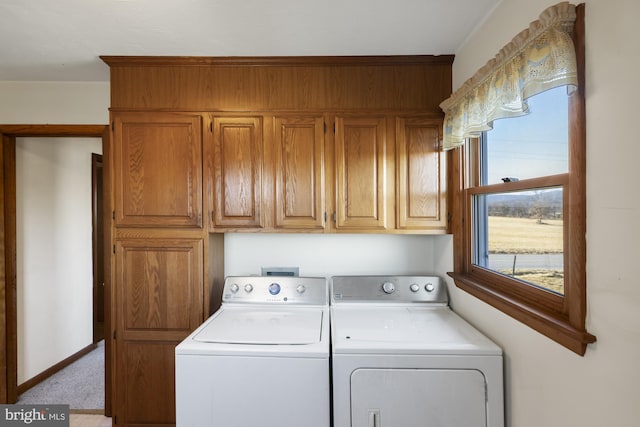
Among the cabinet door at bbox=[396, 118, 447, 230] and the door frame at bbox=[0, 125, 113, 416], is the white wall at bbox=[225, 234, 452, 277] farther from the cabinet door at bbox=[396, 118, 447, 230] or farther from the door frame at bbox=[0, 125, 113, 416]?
the door frame at bbox=[0, 125, 113, 416]

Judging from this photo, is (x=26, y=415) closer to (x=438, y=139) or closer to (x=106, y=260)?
(x=106, y=260)

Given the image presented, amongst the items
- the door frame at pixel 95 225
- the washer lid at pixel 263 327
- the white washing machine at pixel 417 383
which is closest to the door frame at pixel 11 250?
the door frame at pixel 95 225

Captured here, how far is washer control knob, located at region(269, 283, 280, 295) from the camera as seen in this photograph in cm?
201

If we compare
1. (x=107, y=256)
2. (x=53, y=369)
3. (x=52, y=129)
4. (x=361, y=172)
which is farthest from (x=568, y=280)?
(x=53, y=369)

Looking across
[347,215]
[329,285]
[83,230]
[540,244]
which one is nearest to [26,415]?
[83,230]

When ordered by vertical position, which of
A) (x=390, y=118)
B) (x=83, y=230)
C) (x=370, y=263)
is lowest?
(x=370, y=263)

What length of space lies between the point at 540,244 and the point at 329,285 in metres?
1.26

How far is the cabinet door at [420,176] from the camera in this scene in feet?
6.27

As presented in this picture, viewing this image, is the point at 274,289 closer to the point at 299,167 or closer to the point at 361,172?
the point at 299,167

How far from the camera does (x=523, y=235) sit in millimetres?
1383

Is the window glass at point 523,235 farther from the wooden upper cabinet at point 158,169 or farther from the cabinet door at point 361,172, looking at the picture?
the wooden upper cabinet at point 158,169

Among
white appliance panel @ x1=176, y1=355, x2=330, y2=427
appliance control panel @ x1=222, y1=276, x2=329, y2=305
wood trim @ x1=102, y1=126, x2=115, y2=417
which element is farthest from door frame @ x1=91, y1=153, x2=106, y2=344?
white appliance panel @ x1=176, y1=355, x2=330, y2=427

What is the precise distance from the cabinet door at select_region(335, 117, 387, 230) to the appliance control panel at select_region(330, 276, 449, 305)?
1.18 ft

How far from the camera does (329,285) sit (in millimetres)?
2162
